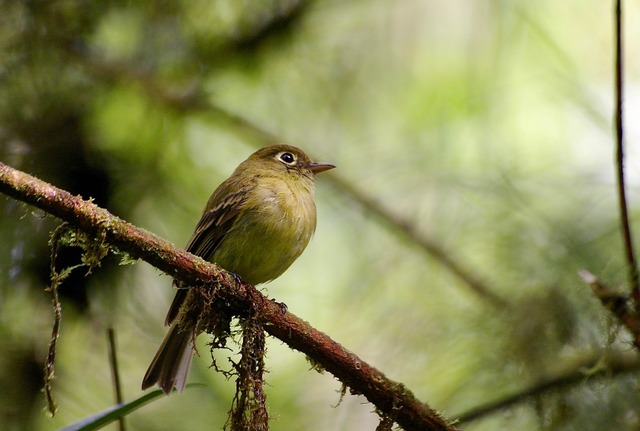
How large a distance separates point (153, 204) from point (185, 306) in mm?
1269

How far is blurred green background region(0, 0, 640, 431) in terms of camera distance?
3744mm

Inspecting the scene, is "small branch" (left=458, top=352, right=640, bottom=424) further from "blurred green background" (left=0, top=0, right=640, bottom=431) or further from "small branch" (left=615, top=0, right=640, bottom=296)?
"small branch" (left=615, top=0, right=640, bottom=296)

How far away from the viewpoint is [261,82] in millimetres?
4570

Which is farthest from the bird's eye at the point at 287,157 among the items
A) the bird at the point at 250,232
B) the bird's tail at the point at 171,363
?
the bird's tail at the point at 171,363

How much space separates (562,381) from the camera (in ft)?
11.5

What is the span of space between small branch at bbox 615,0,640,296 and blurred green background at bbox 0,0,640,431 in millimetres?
237

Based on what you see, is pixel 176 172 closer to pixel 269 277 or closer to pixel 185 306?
pixel 269 277

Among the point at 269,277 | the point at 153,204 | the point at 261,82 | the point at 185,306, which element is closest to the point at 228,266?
the point at 269,277

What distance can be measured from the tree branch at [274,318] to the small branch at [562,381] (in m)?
0.67

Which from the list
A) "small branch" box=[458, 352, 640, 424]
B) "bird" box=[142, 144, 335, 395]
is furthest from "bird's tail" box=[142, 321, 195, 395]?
"small branch" box=[458, 352, 640, 424]

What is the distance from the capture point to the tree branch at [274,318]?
8.21ft

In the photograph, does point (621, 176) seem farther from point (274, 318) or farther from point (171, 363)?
point (171, 363)

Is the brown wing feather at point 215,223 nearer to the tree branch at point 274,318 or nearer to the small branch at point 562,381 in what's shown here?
the tree branch at point 274,318

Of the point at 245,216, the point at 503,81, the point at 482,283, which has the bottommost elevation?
the point at 482,283
